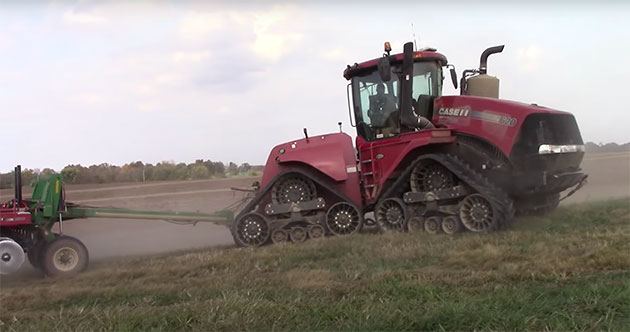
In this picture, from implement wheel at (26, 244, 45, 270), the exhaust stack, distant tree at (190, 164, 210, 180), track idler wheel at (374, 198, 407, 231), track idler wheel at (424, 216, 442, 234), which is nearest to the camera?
implement wheel at (26, 244, 45, 270)

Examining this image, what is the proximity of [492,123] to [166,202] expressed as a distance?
13.3 meters

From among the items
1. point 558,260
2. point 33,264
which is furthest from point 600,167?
point 33,264

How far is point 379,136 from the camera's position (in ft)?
35.3

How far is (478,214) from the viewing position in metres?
9.34

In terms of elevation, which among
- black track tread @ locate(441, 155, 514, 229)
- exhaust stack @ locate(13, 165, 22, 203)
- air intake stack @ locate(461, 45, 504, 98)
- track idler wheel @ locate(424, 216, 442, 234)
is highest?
air intake stack @ locate(461, 45, 504, 98)

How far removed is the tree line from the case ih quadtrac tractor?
30.1 ft

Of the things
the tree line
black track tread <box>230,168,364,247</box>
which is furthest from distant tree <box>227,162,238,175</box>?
black track tread <box>230,168,364,247</box>

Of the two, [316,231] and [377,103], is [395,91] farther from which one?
[316,231]

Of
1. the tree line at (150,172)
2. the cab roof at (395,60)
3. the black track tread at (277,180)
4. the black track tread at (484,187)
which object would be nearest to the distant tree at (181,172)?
the tree line at (150,172)

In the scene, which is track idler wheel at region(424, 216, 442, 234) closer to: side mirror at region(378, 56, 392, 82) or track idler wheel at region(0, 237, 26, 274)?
side mirror at region(378, 56, 392, 82)

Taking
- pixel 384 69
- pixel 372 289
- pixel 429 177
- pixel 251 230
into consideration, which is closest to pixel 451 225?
pixel 429 177

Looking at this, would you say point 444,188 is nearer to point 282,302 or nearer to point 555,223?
point 555,223

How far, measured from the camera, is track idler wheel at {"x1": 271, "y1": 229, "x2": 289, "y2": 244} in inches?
432

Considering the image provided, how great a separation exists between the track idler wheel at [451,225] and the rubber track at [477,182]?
60 cm
